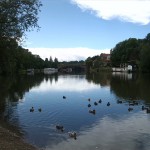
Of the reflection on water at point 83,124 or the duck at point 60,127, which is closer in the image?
the reflection on water at point 83,124

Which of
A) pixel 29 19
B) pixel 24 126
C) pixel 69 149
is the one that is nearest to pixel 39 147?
pixel 69 149

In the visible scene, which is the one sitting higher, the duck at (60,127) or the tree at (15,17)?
the tree at (15,17)

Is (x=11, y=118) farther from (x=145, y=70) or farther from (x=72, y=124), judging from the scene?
(x=145, y=70)

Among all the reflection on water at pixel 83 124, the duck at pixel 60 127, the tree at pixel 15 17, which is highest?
the tree at pixel 15 17

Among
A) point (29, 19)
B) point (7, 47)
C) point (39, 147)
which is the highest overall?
point (29, 19)

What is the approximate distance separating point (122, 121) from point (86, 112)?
733 cm

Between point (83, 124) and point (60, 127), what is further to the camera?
point (83, 124)

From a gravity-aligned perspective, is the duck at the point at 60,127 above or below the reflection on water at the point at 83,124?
above

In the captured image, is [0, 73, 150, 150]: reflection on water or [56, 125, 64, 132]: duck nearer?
[0, 73, 150, 150]: reflection on water

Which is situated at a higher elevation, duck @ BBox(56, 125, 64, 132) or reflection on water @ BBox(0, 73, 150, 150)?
duck @ BBox(56, 125, 64, 132)

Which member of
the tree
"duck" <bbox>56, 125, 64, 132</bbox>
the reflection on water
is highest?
the tree

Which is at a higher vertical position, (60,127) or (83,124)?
(60,127)

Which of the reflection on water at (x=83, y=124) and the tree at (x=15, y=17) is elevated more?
the tree at (x=15, y=17)

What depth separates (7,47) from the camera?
4466 cm
